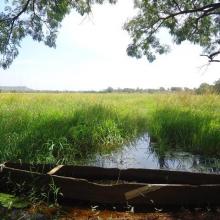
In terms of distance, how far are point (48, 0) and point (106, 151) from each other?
608 cm

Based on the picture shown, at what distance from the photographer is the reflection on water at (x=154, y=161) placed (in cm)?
682

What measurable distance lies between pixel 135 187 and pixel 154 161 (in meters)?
2.91

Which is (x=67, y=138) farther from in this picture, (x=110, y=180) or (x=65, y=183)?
(x=65, y=183)

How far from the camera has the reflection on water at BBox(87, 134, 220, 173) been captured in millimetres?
6816

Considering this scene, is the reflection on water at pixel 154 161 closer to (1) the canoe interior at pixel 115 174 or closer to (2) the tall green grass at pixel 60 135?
(2) the tall green grass at pixel 60 135

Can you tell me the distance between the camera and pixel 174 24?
13680 millimetres

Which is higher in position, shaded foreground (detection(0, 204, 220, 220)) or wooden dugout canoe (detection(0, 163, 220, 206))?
wooden dugout canoe (detection(0, 163, 220, 206))

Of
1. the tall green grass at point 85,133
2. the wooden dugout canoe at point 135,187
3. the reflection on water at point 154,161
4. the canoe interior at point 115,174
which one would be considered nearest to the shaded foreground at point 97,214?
the wooden dugout canoe at point 135,187

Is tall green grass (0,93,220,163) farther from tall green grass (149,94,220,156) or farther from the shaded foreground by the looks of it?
the shaded foreground

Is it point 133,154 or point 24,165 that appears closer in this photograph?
point 24,165

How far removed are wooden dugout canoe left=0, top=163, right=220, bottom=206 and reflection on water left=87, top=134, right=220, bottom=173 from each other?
1.44 meters

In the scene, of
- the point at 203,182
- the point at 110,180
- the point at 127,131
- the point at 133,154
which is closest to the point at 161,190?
the point at 203,182

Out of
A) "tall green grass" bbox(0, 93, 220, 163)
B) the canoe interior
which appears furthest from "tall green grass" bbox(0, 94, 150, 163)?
the canoe interior

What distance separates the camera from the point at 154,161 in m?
7.34
